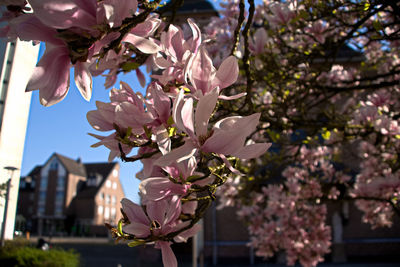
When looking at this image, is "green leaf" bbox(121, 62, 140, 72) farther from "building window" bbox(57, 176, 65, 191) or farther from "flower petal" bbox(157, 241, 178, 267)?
"building window" bbox(57, 176, 65, 191)

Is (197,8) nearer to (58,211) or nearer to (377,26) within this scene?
(377,26)

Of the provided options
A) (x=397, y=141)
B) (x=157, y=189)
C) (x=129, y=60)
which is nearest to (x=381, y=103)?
(x=397, y=141)

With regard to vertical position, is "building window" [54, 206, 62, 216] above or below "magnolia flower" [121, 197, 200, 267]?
below

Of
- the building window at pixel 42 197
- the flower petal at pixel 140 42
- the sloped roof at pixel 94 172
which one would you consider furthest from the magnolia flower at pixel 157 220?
the building window at pixel 42 197

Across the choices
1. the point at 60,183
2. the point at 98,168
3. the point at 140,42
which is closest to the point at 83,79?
the point at 140,42

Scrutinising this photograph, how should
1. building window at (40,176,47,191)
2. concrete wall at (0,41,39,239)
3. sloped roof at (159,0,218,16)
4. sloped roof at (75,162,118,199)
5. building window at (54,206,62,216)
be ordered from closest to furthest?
concrete wall at (0,41,39,239)
sloped roof at (159,0,218,16)
building window at (54,206,62,216)
building window at (40,176,47,191)
sloped roof at (75,162,118,199)

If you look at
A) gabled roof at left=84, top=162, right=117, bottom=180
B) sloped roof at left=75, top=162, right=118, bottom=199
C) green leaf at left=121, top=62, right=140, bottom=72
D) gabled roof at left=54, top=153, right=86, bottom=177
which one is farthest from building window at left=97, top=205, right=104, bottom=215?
green leaf at left=121, top=62, right=140, bottom=72

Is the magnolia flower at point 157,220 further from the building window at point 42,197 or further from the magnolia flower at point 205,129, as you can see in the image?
the building window at point 42,197

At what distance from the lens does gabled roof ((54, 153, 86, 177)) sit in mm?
39550

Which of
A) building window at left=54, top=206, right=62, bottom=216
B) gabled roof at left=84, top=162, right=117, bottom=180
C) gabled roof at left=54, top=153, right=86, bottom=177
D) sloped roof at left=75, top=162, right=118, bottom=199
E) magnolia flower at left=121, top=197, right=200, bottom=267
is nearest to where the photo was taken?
magnolia flower at left=121, top=197, right=200, bottom=267

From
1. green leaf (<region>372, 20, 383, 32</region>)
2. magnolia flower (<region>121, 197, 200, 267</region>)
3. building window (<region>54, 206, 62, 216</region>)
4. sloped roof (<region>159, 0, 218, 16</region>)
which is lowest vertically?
building window (<region>54, 206, 62, 216</region>)

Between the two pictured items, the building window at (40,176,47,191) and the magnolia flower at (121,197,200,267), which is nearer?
the magnolia flower at (121,197,200,267)

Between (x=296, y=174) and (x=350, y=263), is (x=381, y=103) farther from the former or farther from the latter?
(x=350, y=263)

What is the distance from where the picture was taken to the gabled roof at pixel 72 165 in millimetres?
39550
